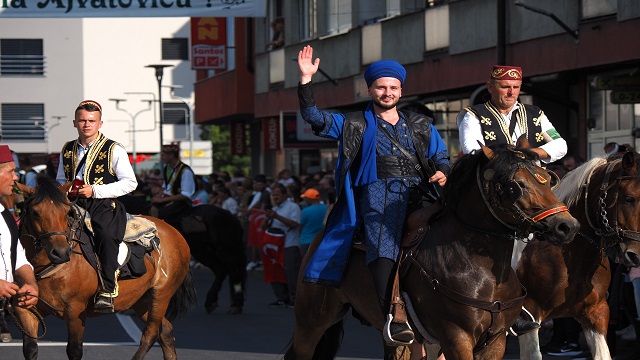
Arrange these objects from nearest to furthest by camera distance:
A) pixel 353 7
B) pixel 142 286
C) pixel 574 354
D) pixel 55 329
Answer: pixel 142 286 < pixel 574 354 < pixel 55 329 < pixel 353 7

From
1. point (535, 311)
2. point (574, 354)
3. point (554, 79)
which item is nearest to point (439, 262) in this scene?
point (535, 311)

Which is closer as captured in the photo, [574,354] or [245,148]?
[574,354]

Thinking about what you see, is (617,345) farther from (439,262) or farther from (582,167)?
(439,262)

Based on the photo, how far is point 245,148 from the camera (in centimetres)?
5047

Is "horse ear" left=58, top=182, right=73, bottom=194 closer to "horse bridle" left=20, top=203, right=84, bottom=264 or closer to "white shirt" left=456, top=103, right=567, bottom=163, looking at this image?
"horse bridle" left=20, top=203, right=84, bottom=264

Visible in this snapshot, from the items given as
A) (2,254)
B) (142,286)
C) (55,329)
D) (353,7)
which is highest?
(353,7)

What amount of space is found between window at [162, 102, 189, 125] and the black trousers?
234 ft

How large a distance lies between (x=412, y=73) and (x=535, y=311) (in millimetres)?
20793

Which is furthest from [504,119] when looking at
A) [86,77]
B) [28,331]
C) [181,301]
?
[86,77]

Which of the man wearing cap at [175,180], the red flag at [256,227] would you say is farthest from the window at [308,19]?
the man wearing cap at [175,180]

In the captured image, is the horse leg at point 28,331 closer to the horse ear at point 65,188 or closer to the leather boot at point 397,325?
the horse ear at point 65,188

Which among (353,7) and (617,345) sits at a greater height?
(353,7)

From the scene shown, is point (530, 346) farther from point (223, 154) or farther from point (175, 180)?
point (223, 154)

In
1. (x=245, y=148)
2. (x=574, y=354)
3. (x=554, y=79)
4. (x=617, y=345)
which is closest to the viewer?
(x=574, y=354)
